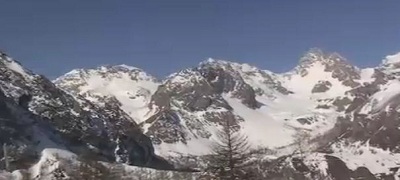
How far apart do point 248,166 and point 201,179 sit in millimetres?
4508

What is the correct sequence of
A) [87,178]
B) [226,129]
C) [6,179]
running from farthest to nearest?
1. [87,178]
2. [6,179]
3. [226,129]

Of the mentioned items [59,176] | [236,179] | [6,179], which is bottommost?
[236,179]

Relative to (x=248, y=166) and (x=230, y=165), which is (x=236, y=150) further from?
(x=248, y=166)

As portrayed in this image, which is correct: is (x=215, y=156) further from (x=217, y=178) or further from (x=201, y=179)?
(x=201, y=179)

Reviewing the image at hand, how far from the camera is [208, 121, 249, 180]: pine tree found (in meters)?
50.2

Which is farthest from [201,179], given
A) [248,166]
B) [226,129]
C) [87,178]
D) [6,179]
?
[87,178]

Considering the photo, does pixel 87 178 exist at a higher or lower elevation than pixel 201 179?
higher

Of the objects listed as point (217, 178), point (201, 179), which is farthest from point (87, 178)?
point (217, 178)

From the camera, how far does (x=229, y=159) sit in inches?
1991

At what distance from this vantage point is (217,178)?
51406 mm

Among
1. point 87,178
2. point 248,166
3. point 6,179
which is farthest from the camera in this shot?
point 87,178

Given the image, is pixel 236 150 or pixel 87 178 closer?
pixel 236 150

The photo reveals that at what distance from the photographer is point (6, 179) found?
67812 mm

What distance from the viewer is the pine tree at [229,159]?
165ft
